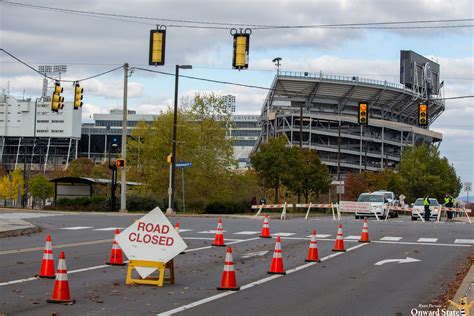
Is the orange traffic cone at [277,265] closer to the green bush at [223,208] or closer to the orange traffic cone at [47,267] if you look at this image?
the orange traffic cone at [47,267]

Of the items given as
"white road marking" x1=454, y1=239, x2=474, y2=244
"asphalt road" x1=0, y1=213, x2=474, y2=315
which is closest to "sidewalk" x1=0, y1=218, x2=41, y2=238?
"asphalt road" x1=0, y1=213, x2=474, y2=315

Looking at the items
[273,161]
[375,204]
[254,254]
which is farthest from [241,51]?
[273,161]

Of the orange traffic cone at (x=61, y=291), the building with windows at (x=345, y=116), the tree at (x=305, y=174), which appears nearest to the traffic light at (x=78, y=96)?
the orange traffic cone at (x=61, y=291)

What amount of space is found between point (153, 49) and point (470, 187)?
47.7m

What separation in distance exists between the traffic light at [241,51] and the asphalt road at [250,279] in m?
5.71

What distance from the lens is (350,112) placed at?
123 metres

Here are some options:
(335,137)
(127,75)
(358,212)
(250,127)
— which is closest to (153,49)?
(127,75)

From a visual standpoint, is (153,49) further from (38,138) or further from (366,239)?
(38,138)

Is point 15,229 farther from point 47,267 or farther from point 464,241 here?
point 464,241

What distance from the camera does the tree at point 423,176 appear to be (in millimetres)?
87562

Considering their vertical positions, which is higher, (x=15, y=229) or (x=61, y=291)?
(x=15, y=229)

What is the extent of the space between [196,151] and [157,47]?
3988cm

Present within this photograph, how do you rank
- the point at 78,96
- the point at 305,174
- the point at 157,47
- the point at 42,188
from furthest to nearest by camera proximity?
Answer: 1. the point at 42,188
2. the point at 305,174
3. the point at 78,96
4. the point at 157,47

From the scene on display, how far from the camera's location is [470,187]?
66.0m
